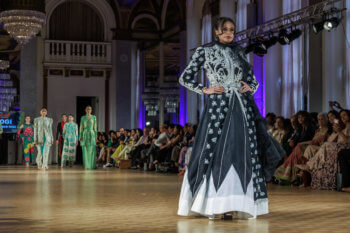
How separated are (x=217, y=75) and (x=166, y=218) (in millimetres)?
1072

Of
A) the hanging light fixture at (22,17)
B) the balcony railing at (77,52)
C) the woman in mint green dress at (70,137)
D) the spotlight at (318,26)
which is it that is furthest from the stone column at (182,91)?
the spotlight at (318,26)

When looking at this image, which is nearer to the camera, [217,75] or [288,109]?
[217,75]

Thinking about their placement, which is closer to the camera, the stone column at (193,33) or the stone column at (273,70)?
the stone column at (273,70)

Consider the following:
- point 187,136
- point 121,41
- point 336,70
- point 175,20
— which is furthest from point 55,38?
point 336,70

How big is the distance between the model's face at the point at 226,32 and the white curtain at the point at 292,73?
7024 millimetres

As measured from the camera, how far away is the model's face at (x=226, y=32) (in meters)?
4.16

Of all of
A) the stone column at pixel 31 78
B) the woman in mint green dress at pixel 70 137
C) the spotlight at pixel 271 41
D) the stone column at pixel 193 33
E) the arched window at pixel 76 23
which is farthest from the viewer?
the arched window at pixel 76 23

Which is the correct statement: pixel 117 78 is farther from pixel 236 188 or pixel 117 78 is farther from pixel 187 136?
pixel 236 188

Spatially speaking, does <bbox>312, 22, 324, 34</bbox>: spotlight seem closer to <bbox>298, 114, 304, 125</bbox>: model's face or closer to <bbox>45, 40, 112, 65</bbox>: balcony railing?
<bbox>298, 114, 304, 125</bbox>: model's face

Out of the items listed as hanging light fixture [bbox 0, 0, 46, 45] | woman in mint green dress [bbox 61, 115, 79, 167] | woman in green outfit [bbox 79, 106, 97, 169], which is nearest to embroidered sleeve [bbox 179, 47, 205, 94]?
woman in green outfit [bbox 79, 106, 97, 169]

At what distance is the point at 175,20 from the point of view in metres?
18.1

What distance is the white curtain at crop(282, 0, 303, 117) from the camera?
11102 mm

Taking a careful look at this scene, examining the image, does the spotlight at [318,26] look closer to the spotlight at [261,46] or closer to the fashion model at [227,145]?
the spotlight at [261,46]

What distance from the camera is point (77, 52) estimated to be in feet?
60.0
